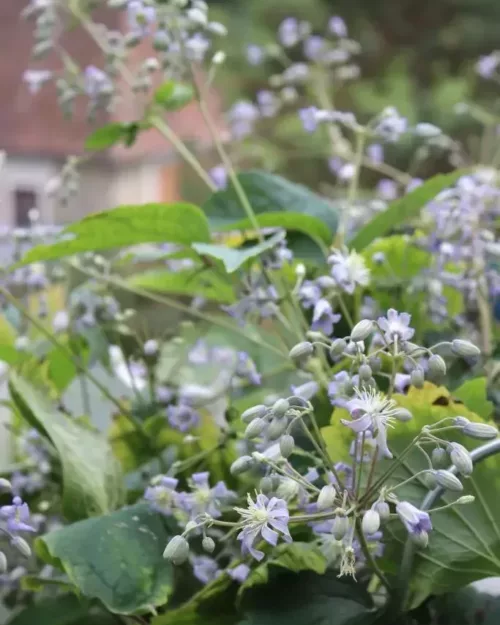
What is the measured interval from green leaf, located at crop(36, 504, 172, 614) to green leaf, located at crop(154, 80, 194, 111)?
23 centimetres

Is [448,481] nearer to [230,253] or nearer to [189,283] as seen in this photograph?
[230,253]

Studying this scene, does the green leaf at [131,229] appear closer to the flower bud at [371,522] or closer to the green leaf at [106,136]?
the green leaf at [106,136]

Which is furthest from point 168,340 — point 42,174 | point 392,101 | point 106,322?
point 392,101

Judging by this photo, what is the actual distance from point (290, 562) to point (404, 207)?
209mm

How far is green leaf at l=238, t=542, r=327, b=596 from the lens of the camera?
0.32m

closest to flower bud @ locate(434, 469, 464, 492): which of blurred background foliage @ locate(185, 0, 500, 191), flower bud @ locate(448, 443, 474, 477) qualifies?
flower bud @ locate(448, 443, 474, 477)

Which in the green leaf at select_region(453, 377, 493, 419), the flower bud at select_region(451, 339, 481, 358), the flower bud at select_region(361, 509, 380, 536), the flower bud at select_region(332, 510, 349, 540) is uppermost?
the flower bud at select_region(451, 339, 481, 358)

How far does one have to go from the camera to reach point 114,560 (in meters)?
0.34

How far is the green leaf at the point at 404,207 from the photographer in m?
0.43

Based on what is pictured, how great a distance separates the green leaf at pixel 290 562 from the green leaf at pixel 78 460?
0.10 m

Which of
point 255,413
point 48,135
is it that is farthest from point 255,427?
point 48,135

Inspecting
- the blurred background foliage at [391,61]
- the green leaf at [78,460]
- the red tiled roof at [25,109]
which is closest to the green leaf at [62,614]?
the green leaf at [78,460]

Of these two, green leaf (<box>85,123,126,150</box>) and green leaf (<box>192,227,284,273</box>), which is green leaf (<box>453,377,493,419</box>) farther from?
green leaf (<box>85,123,126,150</box>)

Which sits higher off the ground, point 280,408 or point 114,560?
point 280,408
